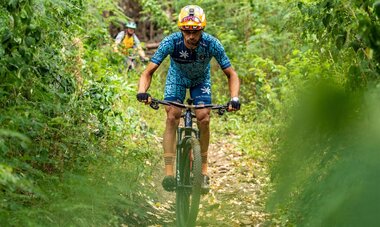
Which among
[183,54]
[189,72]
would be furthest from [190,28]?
[189,72]

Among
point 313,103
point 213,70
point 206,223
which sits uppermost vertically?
point 213,70

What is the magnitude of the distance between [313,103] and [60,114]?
3.32 metres

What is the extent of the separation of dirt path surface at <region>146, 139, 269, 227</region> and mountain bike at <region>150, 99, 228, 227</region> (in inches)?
20.3

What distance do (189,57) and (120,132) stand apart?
212 centimetres

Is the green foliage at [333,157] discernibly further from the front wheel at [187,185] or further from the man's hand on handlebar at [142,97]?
the man's hand on handlebar at [142,97]

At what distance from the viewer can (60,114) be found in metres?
6.75

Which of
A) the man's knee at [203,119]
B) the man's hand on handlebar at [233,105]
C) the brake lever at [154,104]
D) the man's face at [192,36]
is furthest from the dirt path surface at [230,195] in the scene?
the man's face at [192,36]

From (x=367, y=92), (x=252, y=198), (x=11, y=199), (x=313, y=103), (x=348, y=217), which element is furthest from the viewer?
(x=252, y=198)

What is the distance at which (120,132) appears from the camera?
9227 mm

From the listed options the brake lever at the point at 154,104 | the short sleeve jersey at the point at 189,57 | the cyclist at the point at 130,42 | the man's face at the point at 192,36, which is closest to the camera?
the brake lever at the point at 154,104

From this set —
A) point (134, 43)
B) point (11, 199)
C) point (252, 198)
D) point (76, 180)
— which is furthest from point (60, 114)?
point (134, 43)

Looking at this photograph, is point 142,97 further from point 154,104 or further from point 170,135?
point 170,135

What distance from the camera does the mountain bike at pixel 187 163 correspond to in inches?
276

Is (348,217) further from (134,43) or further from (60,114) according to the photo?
(134,43)
